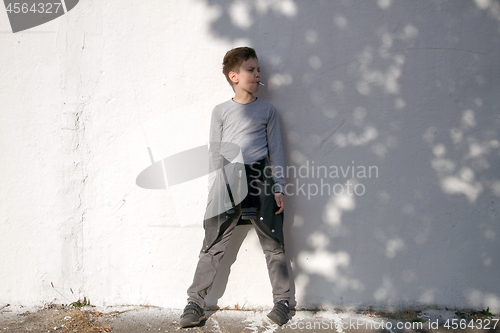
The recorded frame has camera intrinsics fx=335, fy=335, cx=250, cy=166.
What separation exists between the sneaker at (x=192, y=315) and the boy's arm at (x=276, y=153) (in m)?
1.05

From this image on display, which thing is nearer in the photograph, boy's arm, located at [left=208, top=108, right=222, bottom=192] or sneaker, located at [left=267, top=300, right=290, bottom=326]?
sneaker, located at [left=267, top=300, right=290, bottom=326]

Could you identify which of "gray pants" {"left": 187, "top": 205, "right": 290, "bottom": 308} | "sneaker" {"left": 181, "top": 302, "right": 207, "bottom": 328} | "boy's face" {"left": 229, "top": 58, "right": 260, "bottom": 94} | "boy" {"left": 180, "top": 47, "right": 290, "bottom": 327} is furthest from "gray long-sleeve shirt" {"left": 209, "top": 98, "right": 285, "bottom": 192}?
"sneaker" {"left": 181, "top": 302, "right": 207, "bottom": 328}

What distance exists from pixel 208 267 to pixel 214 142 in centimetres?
95

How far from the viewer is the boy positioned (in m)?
2.48

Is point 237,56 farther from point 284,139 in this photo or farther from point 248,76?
point 284,139

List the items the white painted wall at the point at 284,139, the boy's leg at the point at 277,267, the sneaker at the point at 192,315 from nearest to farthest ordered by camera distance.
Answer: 1. the sneaker at the point at 192,315
2. the boy's leg at the point at 277,267
3. the white painted wall at the point at 284,139

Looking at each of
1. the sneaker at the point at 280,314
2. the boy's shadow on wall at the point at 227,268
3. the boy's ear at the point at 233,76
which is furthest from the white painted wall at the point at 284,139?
the sneaker at the point at 280,314

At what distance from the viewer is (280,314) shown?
2.47 m

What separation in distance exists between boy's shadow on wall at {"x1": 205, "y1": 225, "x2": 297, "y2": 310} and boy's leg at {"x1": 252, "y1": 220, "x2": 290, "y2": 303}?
0.78 feet

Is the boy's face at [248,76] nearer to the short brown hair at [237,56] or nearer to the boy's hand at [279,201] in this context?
the short brown hair at [237,56]

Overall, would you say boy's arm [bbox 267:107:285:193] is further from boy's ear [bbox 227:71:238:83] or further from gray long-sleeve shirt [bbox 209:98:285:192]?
boy's ear [bbox 227:71:238:83]

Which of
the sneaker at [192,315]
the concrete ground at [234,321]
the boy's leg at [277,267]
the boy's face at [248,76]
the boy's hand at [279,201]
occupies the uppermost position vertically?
the boy's face at [248,76]

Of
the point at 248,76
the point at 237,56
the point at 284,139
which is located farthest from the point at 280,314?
the point at 237,56

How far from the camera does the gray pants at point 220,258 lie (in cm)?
254
